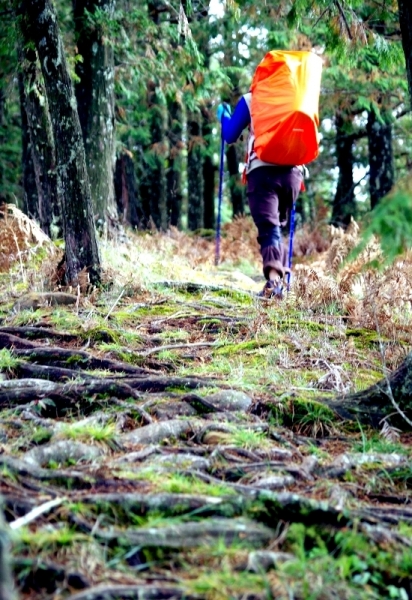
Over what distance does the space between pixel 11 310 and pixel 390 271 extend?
3.73m

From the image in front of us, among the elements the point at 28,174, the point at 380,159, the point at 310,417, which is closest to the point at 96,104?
the point at 28,174

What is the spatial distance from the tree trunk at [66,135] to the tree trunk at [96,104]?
275 centimetres

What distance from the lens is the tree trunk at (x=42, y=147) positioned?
949 cm

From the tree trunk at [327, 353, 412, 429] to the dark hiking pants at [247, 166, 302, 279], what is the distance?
382 cm

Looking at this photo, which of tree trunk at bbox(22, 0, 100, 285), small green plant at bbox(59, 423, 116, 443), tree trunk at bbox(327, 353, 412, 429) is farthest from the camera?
tree trunk at bbox(22, 0, 100, 285)

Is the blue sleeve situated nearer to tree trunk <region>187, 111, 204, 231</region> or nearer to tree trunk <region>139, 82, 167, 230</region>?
tree trunk <region>139, 82, 167, 230</region>

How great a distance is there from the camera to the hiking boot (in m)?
7.77

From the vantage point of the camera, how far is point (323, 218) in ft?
56.3

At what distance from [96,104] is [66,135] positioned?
3.18 meters

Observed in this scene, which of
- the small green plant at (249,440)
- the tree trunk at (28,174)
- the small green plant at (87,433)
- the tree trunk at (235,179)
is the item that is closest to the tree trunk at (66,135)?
the small green plant at (87,433)

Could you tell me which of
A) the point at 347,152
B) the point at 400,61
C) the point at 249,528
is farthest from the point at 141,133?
the point at 249,528

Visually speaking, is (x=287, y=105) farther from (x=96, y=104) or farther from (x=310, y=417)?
(x=310, y=417)

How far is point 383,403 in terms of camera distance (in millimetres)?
4219

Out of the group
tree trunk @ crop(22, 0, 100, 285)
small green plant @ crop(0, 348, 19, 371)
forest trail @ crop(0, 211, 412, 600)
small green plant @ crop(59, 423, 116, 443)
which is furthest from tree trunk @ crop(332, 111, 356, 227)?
small green plant @ crop(59, 423, 116, 443)
